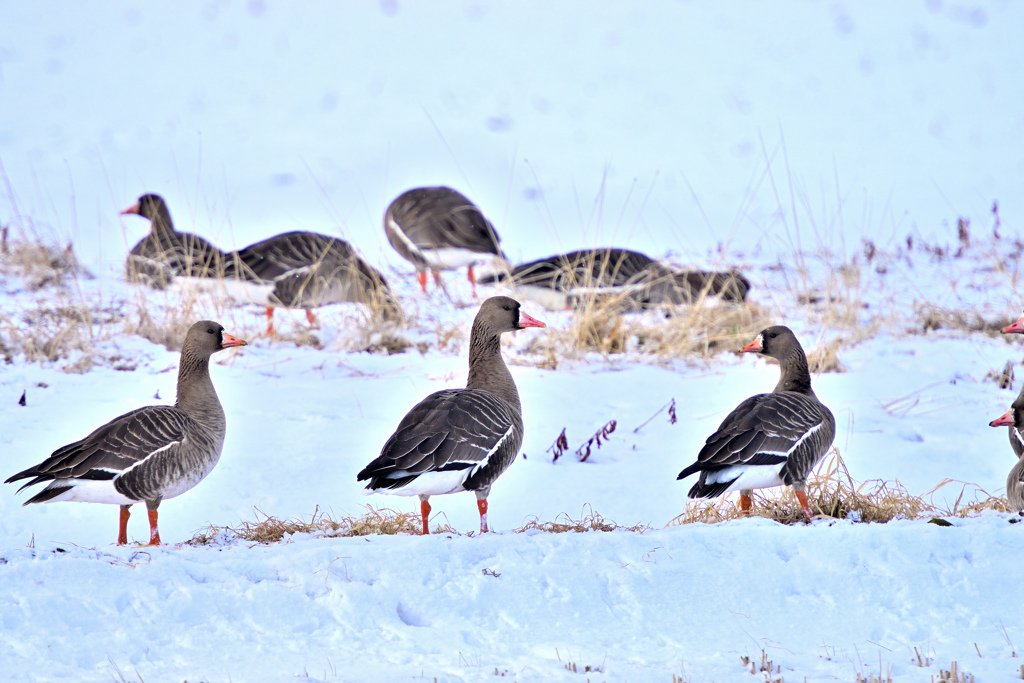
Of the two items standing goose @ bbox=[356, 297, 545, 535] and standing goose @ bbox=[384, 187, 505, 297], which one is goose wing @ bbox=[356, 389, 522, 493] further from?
standing goose @ bbox=[384, 187, 505, 297]

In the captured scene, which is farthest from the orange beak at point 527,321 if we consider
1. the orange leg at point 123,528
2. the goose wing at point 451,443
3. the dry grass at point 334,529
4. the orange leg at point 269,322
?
the orange leg at point 269,322

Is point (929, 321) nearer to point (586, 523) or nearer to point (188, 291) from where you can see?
point (586, 523)

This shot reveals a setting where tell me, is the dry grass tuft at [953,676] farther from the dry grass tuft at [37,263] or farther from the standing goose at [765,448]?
the dry grass tuft at [37,263]

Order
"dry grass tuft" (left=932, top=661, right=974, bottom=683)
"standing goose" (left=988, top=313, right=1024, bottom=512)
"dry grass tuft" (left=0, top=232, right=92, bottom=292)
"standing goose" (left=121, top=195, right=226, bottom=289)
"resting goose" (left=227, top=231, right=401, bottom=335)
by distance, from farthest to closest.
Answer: "dry grass tuft" (left=0, top=232, right=92, bottom=292)
"standing goose" (left=121, top=195, right=226, bottom=289)
"resting goose" (left=227, top=231, right=401, bottom=335)
"standing goose" (left=988, top=313, right=1024, bottom=512)
"dry grass tuft" (left=932, top=661, right=974, bottom=683)

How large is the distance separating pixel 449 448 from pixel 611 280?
20.8 feet

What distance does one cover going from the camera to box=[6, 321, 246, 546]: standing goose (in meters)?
5.69

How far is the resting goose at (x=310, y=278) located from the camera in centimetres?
1139

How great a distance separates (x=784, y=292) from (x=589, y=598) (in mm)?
9819

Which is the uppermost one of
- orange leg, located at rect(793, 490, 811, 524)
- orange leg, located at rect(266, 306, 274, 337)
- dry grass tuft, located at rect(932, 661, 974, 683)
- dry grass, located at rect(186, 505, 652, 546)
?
orange leg, located at rect(266, 306, 274, 337)

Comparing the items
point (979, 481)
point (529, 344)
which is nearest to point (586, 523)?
point (979, 481)

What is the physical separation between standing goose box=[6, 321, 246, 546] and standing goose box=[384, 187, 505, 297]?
6454mm

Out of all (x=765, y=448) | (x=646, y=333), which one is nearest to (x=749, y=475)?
(x=765, y=448)

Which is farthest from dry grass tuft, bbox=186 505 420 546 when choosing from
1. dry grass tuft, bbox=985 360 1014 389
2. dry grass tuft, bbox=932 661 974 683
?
dry grass tuft, bbox=985 360 1014 389

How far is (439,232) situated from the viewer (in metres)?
12.7
